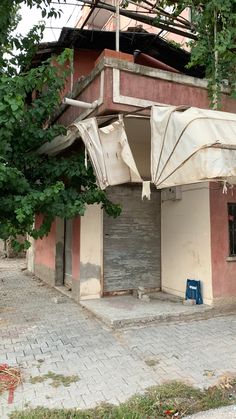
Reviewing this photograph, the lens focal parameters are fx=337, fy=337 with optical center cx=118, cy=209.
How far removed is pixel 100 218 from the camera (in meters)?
7.80

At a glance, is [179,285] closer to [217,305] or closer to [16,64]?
[217,305]

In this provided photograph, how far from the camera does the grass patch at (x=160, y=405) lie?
3.24 m

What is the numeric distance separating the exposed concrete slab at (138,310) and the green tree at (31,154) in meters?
1.93

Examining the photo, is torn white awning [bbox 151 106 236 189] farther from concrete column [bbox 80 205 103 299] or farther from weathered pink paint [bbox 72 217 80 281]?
weathered pink paint [bbox 72 217 80 281]

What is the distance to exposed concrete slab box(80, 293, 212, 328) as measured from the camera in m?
6.17

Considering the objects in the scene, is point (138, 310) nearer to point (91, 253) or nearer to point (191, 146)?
point (91, 253)

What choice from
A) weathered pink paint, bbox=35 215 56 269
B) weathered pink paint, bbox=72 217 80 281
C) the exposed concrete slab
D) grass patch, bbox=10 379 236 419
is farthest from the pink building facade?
grass patch, bbox=10 379 236 419

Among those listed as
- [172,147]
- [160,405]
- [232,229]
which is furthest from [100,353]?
[232,229]

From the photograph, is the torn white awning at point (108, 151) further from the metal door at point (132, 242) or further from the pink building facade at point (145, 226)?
the metal door at point (132, 242)

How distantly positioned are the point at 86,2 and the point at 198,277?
22.2 feet

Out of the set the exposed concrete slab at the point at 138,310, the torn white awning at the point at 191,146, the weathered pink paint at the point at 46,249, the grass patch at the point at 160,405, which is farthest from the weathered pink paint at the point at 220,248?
the weathered pink paint at the point at 46,249

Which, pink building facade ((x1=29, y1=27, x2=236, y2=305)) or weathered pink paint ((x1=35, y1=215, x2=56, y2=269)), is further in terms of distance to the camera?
weathered pink paint ((x1=35, y1=215, x2=56, y2=269))

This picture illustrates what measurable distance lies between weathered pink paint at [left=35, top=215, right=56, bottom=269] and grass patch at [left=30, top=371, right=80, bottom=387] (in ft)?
19.1

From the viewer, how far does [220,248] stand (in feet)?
23.2
